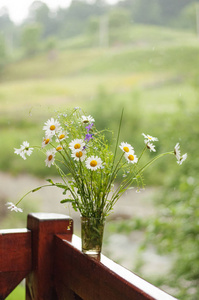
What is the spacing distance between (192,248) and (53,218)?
1.83 metres

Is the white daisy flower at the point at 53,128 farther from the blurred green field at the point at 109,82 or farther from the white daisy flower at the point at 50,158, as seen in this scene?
the blurred green field at the point at 109,82

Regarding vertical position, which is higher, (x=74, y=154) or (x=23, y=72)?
(x=23, y=72)

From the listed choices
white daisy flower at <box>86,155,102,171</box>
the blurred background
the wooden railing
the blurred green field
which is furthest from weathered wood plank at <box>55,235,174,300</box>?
the blurred green field

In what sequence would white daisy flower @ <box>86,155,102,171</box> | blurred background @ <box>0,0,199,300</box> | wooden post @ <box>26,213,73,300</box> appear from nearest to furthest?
white daisy flower @ <box>86,155,102,171</box>, wooden post @ <box>26,213,73,300</box>, blurred background @ <box>0,0,199,300</box>

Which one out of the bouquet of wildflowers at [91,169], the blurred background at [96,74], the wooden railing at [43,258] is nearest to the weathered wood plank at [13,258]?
the wooden railing at [43,258]

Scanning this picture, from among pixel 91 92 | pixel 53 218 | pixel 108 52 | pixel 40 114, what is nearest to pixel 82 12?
pixel 108 52

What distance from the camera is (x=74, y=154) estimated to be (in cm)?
83

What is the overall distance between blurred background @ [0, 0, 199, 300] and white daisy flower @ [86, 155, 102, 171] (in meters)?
3.11

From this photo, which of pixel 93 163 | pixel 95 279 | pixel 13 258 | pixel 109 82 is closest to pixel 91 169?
pixel 93 163

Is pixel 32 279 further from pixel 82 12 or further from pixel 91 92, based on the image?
pixel 82 12

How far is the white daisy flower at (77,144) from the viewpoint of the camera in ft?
2.74

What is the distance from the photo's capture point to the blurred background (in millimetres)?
4043

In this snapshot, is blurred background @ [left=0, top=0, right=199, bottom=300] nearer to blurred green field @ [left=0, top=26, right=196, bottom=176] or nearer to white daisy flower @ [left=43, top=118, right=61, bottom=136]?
blurred green field @ [left=0, top=26, right=196, bottom=176]

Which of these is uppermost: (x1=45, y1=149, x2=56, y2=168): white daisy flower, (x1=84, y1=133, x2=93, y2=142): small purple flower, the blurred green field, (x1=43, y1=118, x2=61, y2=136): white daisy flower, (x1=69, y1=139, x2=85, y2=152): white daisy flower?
the blurred green field
